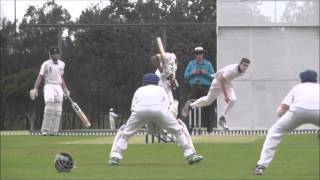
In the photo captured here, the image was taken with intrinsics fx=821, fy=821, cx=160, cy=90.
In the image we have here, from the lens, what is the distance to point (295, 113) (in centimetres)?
1283

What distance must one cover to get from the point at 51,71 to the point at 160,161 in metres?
7.84

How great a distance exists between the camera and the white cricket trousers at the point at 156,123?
1461 centimetres

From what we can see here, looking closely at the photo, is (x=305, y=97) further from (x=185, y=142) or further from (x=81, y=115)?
(x=81, y=115)

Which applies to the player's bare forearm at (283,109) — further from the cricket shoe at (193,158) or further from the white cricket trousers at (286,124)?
the cricket shoe at (193,158)

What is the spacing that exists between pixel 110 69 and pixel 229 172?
115ft

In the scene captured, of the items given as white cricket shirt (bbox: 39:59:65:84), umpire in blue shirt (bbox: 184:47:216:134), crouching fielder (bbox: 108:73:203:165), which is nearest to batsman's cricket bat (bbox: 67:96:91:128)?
white cricket shirt (bbox: 39:59:65:84)

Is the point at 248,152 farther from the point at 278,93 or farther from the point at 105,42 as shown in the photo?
the point at 105,42

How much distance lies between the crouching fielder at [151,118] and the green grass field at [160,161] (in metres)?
0.31

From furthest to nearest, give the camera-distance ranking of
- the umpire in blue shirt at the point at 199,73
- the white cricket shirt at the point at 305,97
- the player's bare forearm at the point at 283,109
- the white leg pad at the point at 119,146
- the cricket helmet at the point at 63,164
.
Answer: the umpire in blue shirt at the point at 199,73
the white leg pad at the point at 119,146
the cricket helmet at the point at 63,164
the player's bare forearm at the point at 283,109
the white cricket shirt at the point at 305,97

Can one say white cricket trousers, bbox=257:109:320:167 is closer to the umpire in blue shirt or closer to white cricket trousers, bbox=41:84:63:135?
the umpire in blue shirt

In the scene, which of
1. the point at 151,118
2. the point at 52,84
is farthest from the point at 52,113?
the point at 151,118

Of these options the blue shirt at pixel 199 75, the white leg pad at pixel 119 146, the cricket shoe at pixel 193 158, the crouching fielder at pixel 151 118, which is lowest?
the cricket shoe at pixel 193 158

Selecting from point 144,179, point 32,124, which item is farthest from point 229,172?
point 32,124

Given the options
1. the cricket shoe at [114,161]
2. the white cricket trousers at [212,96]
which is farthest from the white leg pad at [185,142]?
the white cricket trousers at [212,96]
